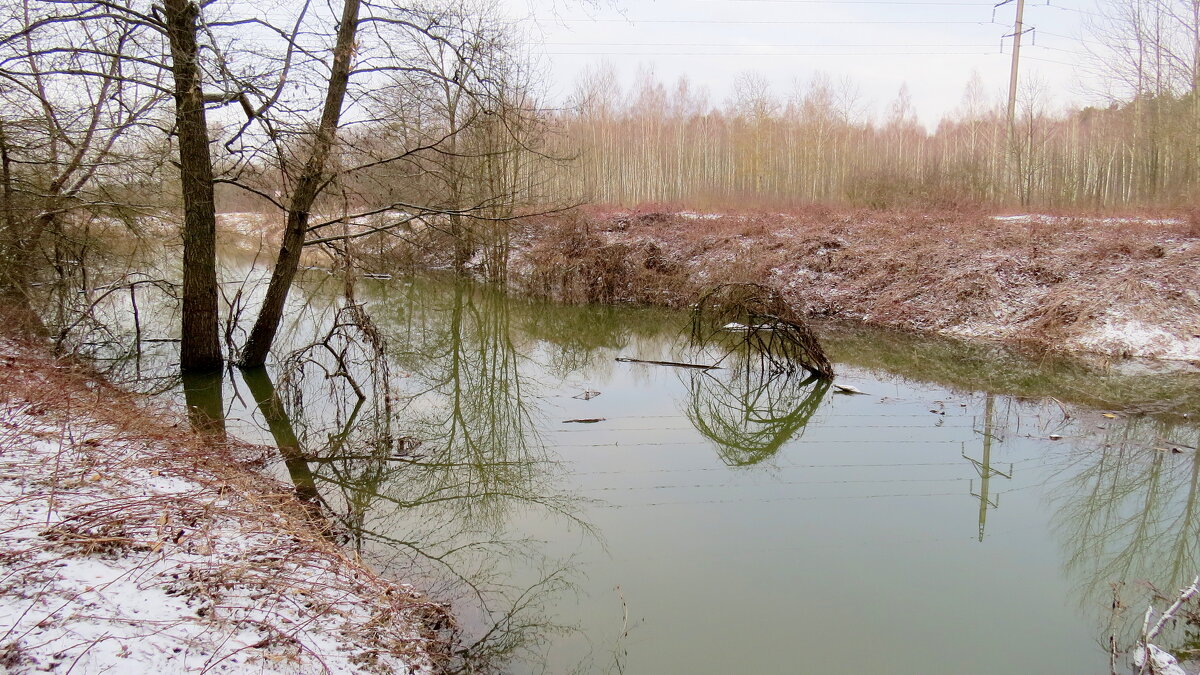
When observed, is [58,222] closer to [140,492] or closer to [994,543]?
[140,492]

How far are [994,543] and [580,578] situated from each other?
326 centimetres

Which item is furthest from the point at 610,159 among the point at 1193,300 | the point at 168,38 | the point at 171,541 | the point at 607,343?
the point at 171,541

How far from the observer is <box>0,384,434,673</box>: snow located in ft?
9.25

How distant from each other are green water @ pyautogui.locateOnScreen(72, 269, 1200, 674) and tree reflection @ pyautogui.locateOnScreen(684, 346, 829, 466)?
0.16 feet

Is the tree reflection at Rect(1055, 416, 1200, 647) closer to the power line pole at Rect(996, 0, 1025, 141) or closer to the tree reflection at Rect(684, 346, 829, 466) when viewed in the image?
the tree reflection at Rect(684, 346, 829, 466)

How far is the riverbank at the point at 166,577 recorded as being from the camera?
9.33ft

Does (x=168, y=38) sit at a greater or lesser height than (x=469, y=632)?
greater

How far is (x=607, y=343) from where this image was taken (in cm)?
1388

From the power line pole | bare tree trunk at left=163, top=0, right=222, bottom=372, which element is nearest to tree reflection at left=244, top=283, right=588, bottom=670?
bare tree trunk at left=163, top=0, right=222, bottom=372

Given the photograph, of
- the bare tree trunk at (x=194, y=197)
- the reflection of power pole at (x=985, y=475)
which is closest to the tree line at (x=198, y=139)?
the bare tree trunk at (x=194, y=197)

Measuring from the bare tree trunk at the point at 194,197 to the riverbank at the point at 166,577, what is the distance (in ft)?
14.0

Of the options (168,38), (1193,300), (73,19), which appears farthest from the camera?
(1193,300)

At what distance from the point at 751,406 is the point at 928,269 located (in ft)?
29.6

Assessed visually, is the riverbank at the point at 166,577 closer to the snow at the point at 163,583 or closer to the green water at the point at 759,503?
the snow at the point at 163,583
